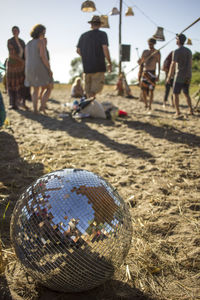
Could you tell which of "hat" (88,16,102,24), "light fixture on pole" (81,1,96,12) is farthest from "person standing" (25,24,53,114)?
"light fixture on pole" (81,1,96,12)

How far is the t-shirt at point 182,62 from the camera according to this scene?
6.61 metres

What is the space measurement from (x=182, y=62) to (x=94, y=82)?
2.46 m

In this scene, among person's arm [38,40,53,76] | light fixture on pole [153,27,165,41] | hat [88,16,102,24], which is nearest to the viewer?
hat [88,16,102,24]

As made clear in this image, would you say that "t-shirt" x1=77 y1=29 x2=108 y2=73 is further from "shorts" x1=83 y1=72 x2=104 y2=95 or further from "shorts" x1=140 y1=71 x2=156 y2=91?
"shorts" x1=140 y1=71 x2=156 y2=91

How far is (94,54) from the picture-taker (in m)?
A: 6.65

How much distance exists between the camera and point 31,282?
1.73 m

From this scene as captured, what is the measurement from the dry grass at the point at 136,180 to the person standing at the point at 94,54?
1144mm

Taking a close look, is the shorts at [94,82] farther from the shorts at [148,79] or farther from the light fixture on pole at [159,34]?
the light fixture on pole at [159,34]

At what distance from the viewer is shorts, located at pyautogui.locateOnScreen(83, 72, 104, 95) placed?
697 cm

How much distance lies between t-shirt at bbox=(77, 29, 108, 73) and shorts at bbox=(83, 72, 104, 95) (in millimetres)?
163

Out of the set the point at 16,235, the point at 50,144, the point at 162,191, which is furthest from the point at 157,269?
the point at 50,144

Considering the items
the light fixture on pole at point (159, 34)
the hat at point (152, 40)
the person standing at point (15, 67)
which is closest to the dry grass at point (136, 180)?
the person standing at point (15, 67)

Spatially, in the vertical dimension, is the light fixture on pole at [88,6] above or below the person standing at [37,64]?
above

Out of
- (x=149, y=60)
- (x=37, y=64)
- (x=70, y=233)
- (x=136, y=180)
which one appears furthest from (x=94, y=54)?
(x=70, y=233)
